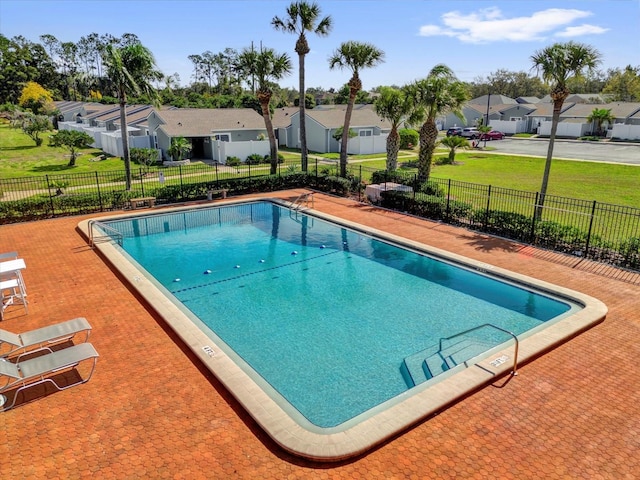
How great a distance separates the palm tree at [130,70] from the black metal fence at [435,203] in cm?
399

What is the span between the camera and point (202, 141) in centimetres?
3984

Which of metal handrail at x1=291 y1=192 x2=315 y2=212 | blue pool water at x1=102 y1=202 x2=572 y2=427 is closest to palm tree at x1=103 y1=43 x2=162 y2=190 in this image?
blue pool water at x1=102 y1=202 x2=572 y2=427

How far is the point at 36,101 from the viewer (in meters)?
70.8

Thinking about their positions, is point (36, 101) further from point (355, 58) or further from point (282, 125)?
point (355, 58)

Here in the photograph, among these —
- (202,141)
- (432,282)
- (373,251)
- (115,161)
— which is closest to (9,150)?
(115,161)

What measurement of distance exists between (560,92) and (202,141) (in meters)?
30.1

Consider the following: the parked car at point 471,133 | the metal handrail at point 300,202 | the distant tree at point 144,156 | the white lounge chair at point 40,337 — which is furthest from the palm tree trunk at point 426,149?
the parked car at point 471,133

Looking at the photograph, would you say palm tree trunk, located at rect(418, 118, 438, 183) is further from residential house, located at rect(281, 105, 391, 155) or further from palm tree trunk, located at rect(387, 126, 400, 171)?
residential house, located at rect(281, 105, 391, 155)

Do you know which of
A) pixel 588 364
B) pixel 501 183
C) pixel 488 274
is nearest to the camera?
pixel 588 364

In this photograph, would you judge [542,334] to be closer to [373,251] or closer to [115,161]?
[373,251]

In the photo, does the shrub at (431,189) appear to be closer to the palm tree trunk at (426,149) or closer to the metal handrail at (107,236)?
the palm tree trunk at (426,149)

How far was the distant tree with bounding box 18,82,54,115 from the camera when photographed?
69887mm

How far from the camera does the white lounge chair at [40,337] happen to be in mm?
8539

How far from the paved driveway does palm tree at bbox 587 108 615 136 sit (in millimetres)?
6395
